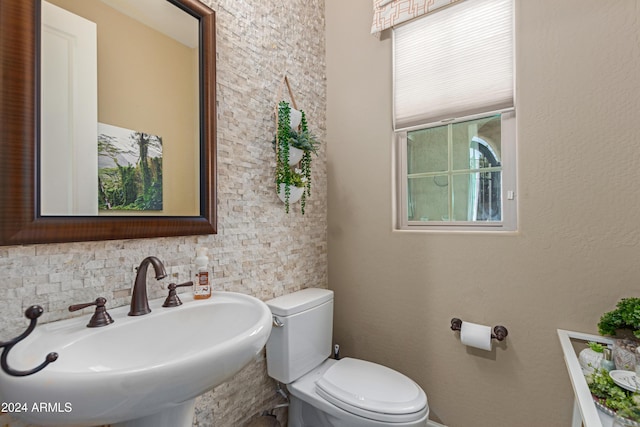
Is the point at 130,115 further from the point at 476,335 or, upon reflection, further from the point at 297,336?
the point at 476,335

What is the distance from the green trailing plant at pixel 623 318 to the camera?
962 mm

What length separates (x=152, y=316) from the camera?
0.87 m

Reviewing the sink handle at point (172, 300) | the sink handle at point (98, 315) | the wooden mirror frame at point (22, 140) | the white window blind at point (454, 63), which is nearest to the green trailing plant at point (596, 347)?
the white window blind at point (454, 63)

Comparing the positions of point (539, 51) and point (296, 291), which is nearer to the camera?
point (539, 51)

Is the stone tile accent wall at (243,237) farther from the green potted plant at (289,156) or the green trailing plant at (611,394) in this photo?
the green trailing plant at (611,394)

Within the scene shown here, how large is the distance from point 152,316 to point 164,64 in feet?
2.85

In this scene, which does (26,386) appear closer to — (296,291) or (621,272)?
(296,291)

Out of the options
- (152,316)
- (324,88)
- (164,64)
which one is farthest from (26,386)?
(324,88)

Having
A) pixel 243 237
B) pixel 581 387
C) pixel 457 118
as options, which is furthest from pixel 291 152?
pixel 581 387

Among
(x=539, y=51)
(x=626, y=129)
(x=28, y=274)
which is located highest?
(x=539, y=51)

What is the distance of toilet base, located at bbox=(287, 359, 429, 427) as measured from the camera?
1.10m

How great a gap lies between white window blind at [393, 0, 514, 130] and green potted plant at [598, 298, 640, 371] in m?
0.89

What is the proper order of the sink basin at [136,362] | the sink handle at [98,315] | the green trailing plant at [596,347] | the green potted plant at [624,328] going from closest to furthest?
the sink basin at [136,362]
the sink handle at [98,315]
the green potted plant at [624,328]
the green trailing plant at [596,347]

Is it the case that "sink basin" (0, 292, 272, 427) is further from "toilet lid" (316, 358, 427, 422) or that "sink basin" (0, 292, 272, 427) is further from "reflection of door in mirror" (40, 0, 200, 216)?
"toilet lid" (316, 358, 427, 422)
